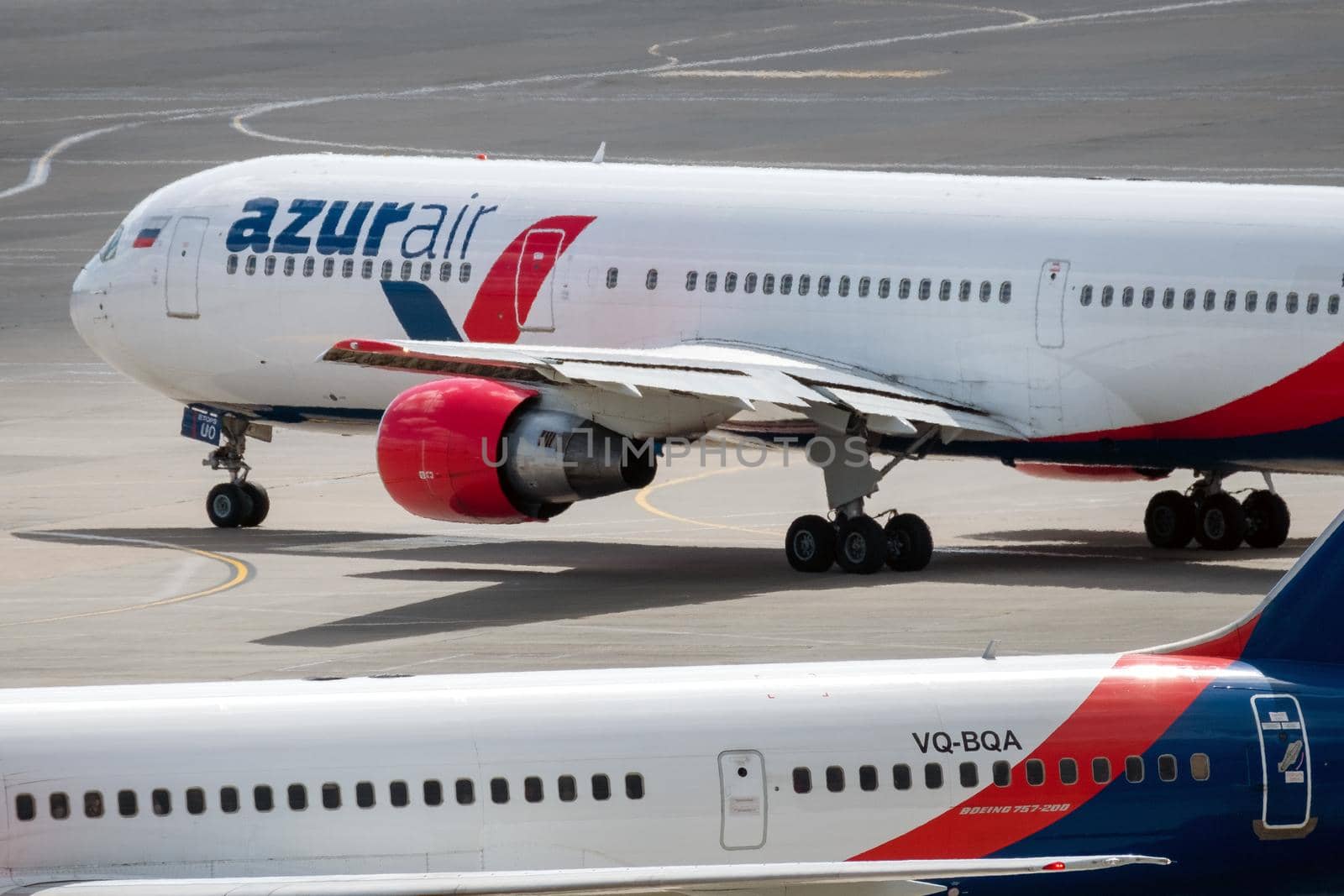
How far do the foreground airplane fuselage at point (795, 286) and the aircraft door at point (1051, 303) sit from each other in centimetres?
3

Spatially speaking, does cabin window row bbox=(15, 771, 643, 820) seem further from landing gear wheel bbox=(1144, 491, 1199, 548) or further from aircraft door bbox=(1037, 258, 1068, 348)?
landing gear wheel bbox=(1144, 491, 1199, 548)

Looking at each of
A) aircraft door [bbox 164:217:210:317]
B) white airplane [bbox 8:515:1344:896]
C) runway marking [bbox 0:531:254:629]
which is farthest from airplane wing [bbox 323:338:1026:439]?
white airplane [bbox 8:515:1344:896]

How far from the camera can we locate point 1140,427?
127ft

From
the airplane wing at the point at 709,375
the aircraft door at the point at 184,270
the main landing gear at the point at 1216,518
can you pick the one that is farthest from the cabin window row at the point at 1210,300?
the aircraft door at the point at 184,270

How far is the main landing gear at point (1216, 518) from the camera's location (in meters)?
41.4

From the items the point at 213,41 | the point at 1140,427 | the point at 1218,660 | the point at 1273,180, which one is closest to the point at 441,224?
the point at 1140,427

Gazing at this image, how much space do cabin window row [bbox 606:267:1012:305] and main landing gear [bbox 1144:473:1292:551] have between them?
5.01 metres

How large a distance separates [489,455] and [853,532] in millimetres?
5497

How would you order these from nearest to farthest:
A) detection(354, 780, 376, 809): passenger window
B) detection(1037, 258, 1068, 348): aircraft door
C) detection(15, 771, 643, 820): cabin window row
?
detection(15, 771, 643, 820): cabin window row < detection(354, 780, 376, 809): passenger window < detection(1037, 258, 1068, 348): aircraft door

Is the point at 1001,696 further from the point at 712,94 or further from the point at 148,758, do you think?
the point at 712,94

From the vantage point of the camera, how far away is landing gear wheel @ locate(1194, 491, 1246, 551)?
41.5 m

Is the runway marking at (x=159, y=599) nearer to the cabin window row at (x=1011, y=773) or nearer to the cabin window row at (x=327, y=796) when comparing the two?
the cabin window row at (x=327, y=796)

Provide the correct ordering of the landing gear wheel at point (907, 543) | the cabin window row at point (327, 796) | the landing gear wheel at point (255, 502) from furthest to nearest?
the landing gear wheel at point (255, 502), the landing gear wheel at point (907, 543), the cabin window row at point (327, 796)

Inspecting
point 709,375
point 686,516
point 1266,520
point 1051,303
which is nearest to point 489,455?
point 709,375
